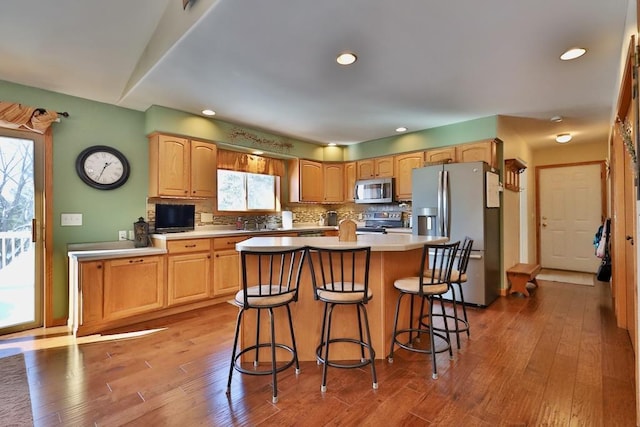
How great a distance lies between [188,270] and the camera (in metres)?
3.69

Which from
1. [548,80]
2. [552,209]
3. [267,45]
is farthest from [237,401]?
[552,209]

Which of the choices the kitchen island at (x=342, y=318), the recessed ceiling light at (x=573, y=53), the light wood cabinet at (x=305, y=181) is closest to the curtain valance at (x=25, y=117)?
the kitchen island at (x=342, y=318)

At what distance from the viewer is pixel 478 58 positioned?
255 cm

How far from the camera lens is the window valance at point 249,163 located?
15.2 feet

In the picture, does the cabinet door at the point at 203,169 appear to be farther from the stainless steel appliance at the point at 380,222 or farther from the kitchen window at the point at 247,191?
the stainless steel appliance at the point at 380,222

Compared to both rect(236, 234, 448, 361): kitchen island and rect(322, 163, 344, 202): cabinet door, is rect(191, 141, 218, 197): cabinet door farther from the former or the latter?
rect(322, 163, 344, 202): cabinet door

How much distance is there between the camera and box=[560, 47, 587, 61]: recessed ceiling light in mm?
2418

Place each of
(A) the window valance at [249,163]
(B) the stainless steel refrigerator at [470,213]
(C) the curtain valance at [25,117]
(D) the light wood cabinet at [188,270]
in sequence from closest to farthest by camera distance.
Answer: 1. (C) the curtain valance at [25,117]
2. (D) the light wood cabinet at [188,270]
3. (B) the stainless steel refrigerator at [470,213]
4. (A) the window valance at [249,163]

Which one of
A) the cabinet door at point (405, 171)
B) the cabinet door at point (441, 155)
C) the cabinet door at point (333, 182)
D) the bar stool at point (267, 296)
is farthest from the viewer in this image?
the cabinet door at point (333, 182)

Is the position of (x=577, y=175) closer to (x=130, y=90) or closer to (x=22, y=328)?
(x=130, y=90)

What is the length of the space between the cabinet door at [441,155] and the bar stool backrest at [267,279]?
294cm

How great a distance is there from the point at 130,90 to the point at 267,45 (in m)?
1.80

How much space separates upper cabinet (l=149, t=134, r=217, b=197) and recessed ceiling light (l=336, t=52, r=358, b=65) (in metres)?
2.30

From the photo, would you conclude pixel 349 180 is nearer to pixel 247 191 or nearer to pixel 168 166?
pixel 247 191
